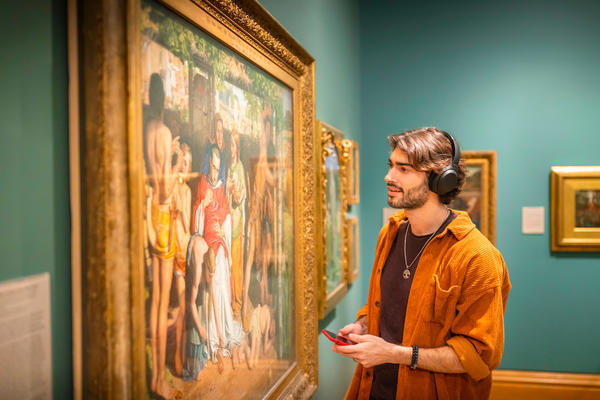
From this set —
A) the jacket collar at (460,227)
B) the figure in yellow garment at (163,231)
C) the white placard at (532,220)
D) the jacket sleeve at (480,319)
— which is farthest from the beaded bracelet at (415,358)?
the white placard at (532,220)

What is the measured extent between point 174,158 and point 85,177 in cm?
24

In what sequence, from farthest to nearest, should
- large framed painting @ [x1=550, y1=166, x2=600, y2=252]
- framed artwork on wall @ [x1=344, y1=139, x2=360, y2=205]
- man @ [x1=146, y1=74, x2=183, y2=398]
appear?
large framed painting @ [x1=550, y1=166, x2=600, y2=252] < framed artwork on wall @ [x1=344, y1=139, x2=360, y2=205] < man @ [x1=146, y1=74, x2=183, y2=398]

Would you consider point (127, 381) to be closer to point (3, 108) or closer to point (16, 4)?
point (3, 108)

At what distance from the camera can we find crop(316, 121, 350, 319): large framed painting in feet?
7.63

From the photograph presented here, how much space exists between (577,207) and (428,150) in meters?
2.51

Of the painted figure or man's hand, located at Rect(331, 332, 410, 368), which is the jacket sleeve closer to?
man's hand, located at Rect(331, 332, 410, 368)

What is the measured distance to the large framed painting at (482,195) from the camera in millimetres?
3756

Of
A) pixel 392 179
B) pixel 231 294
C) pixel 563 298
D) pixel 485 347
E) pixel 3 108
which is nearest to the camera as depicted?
pixel 3 108

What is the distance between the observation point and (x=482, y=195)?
3758 millimetres

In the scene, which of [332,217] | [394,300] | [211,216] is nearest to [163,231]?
[211,216]

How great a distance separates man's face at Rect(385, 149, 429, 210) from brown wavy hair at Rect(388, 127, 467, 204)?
25mm

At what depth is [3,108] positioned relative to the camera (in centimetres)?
67

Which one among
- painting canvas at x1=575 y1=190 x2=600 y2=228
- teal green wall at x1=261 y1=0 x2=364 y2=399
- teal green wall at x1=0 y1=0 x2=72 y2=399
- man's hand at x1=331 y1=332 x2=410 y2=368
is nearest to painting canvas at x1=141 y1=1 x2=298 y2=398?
teal green wall at x1=0 y1=0 x2=72 y2=399

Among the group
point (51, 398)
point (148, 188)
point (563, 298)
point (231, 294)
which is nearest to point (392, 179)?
point (231, 294)
